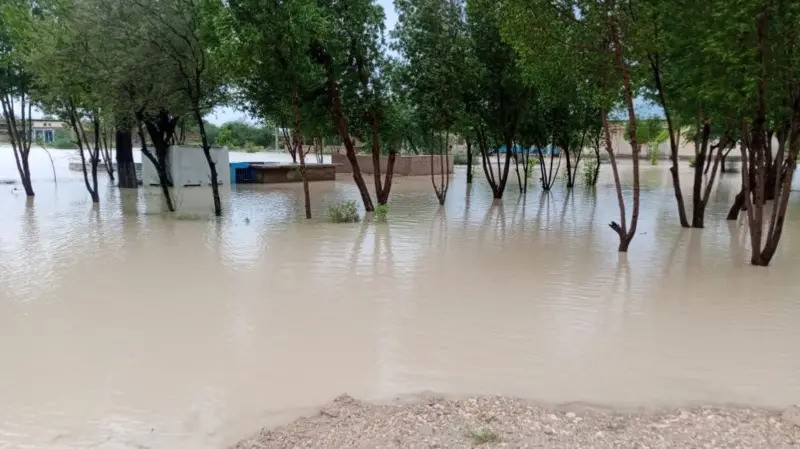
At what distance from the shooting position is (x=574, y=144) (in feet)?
74.7

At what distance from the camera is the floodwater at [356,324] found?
4.32 metres

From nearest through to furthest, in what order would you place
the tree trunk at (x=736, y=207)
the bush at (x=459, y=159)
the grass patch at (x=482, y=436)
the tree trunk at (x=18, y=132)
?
1. the grass patch at (x=482, y=436)
2. the tree trunk at (x=736, y=207)
3. the tree trunk at (x=18, y=132)
4. the bush at (x=459, y=159)

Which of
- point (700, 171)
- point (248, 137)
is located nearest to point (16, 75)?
point (700, 171)

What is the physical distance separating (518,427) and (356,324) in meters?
2.58

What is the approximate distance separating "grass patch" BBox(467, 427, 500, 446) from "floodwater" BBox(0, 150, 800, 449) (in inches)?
33.3

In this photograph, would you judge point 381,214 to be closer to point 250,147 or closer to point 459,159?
point 459,159

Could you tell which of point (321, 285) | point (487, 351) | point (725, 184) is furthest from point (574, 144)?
point (487, 351)

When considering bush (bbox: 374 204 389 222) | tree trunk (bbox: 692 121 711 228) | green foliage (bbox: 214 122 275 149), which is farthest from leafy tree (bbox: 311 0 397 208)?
green foliage (bbox: 214 122 275 149)

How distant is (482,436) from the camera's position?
11.5 ft

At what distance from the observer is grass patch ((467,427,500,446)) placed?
11.5ft

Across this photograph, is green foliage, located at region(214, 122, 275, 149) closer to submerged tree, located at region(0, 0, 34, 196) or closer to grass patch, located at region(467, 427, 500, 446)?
submerged tree, located at region(0, 0, 34, 196)

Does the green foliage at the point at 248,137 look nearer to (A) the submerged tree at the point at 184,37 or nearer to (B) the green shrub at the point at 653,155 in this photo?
(B) the green shrub at the point at 653,155

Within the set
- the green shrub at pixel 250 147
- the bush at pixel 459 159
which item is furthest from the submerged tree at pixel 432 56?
the green shrub at pixel 250 147

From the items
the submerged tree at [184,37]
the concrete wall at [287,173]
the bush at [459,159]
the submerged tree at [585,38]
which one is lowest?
the concrete wall at [287,173]
